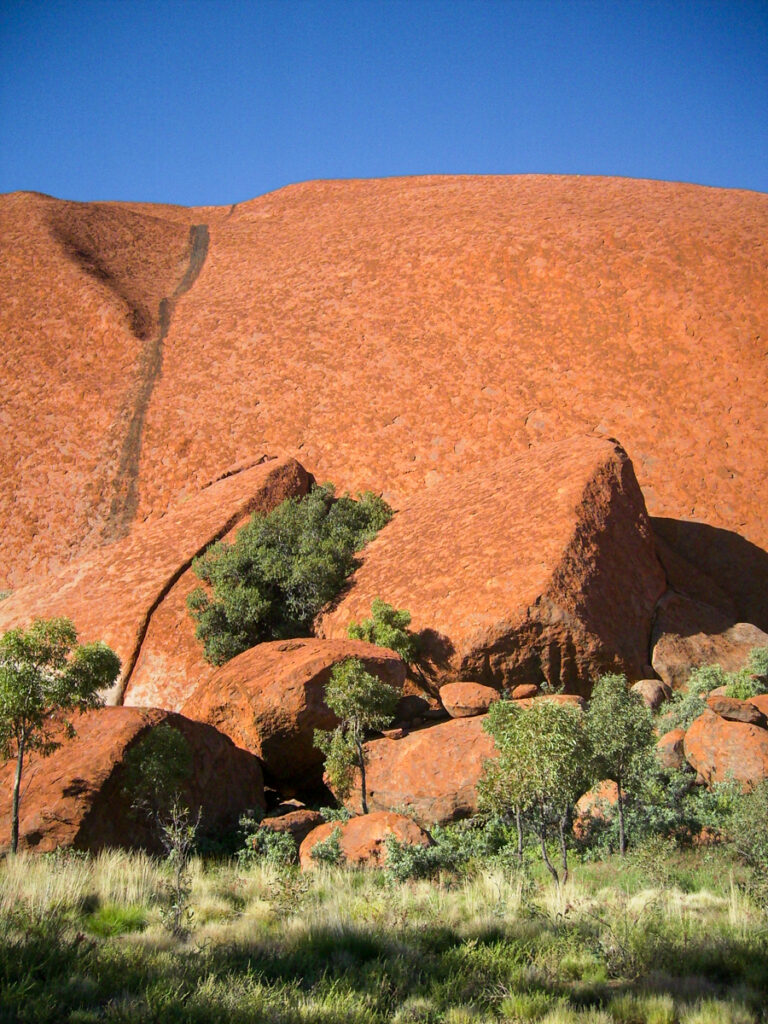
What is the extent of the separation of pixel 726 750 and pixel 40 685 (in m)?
7.91

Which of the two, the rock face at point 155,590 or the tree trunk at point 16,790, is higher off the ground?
the rock face at point 155,590

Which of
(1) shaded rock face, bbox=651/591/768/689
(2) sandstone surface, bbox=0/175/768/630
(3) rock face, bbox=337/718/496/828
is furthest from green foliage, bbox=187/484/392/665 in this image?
(1) shaded rock face, bbox=651/591/768/689

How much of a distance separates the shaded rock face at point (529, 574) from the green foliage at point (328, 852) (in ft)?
13.1

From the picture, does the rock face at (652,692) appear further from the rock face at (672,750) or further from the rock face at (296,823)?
the rock face at (296,823)

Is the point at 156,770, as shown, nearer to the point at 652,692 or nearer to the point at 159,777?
the point at 159,777

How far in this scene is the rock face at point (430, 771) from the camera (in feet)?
33.3

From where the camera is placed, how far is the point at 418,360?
21375 mm

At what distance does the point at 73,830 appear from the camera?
342 inches

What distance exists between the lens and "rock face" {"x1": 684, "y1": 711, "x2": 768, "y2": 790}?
9836 millimetres

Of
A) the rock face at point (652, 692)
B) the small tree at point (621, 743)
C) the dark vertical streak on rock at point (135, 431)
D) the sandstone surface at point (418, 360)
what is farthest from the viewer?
the dark vertical streak on rock at point (135, 431)

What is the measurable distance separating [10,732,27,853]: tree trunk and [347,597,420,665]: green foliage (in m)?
5.19

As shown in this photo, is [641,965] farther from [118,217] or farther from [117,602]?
[118,217]

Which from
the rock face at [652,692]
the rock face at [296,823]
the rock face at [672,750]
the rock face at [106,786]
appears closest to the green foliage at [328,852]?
the rock face at [296,823]

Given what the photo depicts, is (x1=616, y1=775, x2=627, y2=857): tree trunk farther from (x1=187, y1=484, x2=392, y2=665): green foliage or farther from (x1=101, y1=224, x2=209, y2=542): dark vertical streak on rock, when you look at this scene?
(x1=101, y1=224, x2=209, y2=542): dark vertical streak on rock
